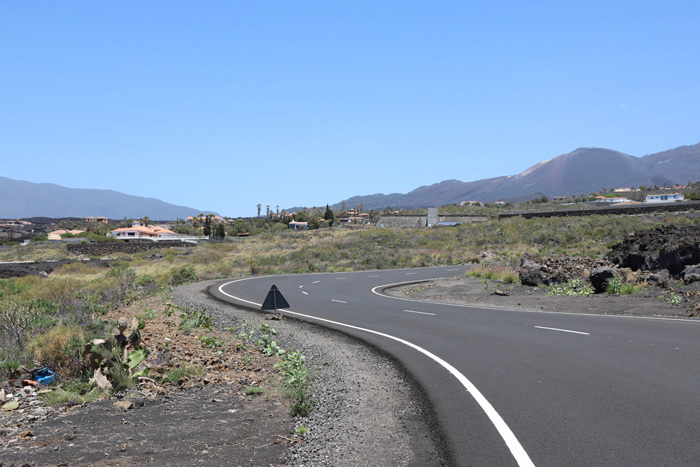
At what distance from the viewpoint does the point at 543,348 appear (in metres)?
9.69

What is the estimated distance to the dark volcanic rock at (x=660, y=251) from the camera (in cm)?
1947

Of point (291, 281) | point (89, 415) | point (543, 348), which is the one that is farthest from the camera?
point (291, 281)

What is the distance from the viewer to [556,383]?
23.2 feet

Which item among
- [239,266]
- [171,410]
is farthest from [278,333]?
[239,266]

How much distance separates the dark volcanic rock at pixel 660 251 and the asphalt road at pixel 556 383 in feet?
25.2

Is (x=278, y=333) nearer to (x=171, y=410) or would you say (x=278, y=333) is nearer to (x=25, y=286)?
(x=171, y=410)

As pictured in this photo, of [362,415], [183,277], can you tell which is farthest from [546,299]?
[183,277]

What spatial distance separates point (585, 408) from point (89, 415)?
627 centimetres

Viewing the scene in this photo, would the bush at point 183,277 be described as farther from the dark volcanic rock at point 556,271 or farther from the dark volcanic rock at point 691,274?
the dark volcanic rock at point 691,274

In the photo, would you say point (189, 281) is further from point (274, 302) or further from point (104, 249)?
point (104, 249)

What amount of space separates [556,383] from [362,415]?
2714 millimetres

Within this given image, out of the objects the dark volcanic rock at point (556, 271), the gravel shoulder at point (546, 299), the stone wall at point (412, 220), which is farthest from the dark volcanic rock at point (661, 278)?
the stone wall at point (412, 220)

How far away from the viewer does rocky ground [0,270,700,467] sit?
17.3ft

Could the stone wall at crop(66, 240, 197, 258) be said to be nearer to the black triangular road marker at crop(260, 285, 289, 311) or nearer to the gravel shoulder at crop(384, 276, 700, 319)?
the gravel shoulder at crop(384, 276, 700, 319)
